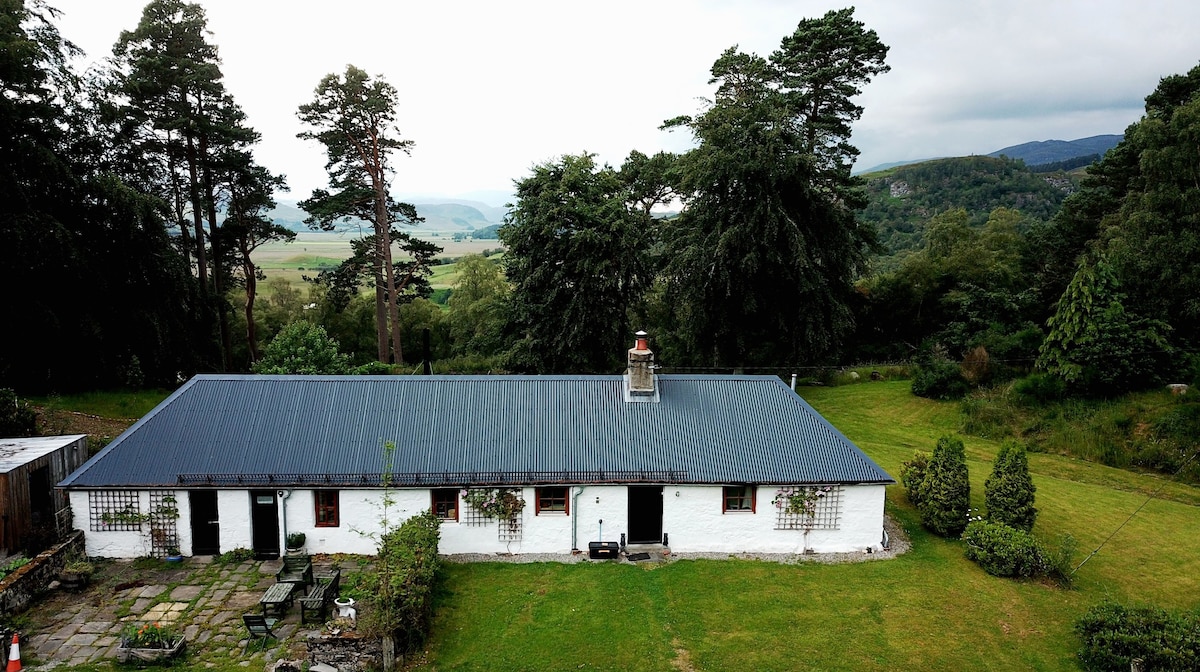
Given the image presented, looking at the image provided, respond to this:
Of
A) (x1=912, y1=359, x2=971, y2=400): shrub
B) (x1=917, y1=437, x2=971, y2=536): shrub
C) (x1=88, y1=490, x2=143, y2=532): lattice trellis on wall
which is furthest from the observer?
(x1=912, y1=359, x2=971, y2=400): shrub

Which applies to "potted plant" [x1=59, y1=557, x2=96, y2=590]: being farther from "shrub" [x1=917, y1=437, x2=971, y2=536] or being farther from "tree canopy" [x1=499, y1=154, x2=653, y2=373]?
"shrub" [x1=917, y1=437, x2=971, y2=536]

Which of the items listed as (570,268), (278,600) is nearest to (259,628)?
(278,600)

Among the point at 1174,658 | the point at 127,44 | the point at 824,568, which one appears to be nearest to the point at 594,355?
the point at 824,568

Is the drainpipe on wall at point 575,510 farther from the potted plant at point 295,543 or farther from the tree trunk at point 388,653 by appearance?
the potted plant at point 295,543

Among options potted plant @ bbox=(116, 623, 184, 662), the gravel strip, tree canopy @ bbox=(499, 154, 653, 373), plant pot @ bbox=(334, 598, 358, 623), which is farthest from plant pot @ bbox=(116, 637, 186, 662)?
tree canopy @ bbox=(499, 154, 653, 373)

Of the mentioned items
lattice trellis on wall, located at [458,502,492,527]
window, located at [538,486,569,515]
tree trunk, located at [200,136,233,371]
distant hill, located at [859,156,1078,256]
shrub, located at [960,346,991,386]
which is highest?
distant hill, located at [859,156,1078,256]

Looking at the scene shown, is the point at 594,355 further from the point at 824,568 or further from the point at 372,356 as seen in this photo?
the point at 372,356

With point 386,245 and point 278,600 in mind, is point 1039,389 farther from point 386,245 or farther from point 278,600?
point 386,245
